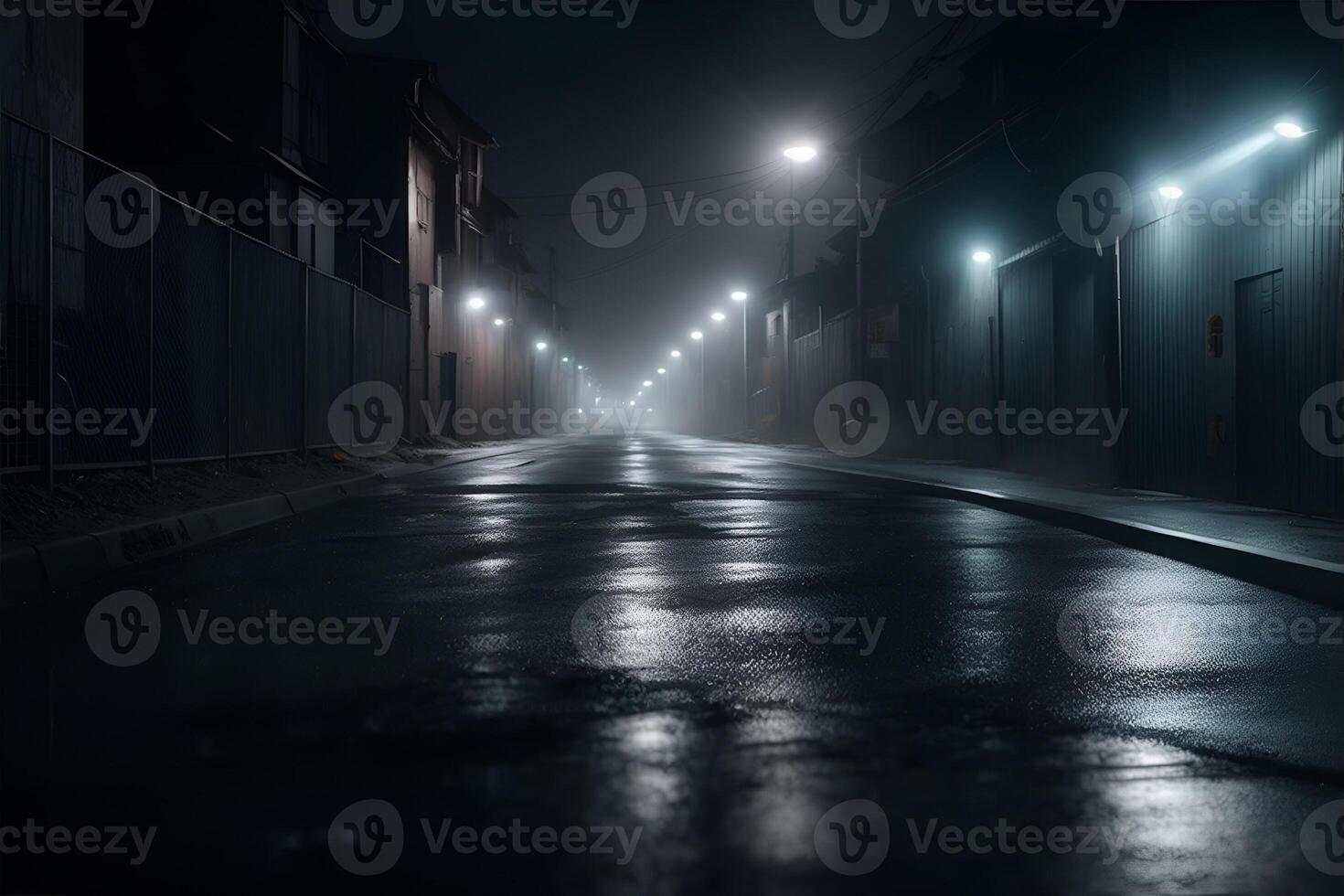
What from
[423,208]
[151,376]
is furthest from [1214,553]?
[423,208]

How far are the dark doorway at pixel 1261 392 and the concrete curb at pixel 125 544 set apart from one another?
36.2ft

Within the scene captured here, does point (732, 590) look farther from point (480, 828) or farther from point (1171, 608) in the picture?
Result: point (480, 828)

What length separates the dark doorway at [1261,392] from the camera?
39.4ft

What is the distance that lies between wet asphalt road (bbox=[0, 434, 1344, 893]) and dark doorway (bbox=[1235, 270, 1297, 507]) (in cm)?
517

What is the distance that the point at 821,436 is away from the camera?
4081 centimetres

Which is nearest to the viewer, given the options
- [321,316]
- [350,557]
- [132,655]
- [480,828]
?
[480,828]

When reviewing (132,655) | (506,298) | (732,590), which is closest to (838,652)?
(732,590)

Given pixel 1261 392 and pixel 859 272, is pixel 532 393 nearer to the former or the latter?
pixel 859 272

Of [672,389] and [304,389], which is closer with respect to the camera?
[304,389]

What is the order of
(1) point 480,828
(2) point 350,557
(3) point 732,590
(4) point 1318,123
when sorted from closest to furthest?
(1) point 480,828 < (3) point 732,590 < (2) point 350,557 < (4) point 1318,123

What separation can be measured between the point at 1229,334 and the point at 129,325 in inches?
481

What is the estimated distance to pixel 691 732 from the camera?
3.85 meters

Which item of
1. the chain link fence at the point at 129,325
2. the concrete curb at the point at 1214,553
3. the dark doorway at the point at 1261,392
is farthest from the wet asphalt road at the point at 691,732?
the dark doorway at the point at 1261,392

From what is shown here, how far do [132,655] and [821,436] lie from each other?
36573 millimetres
